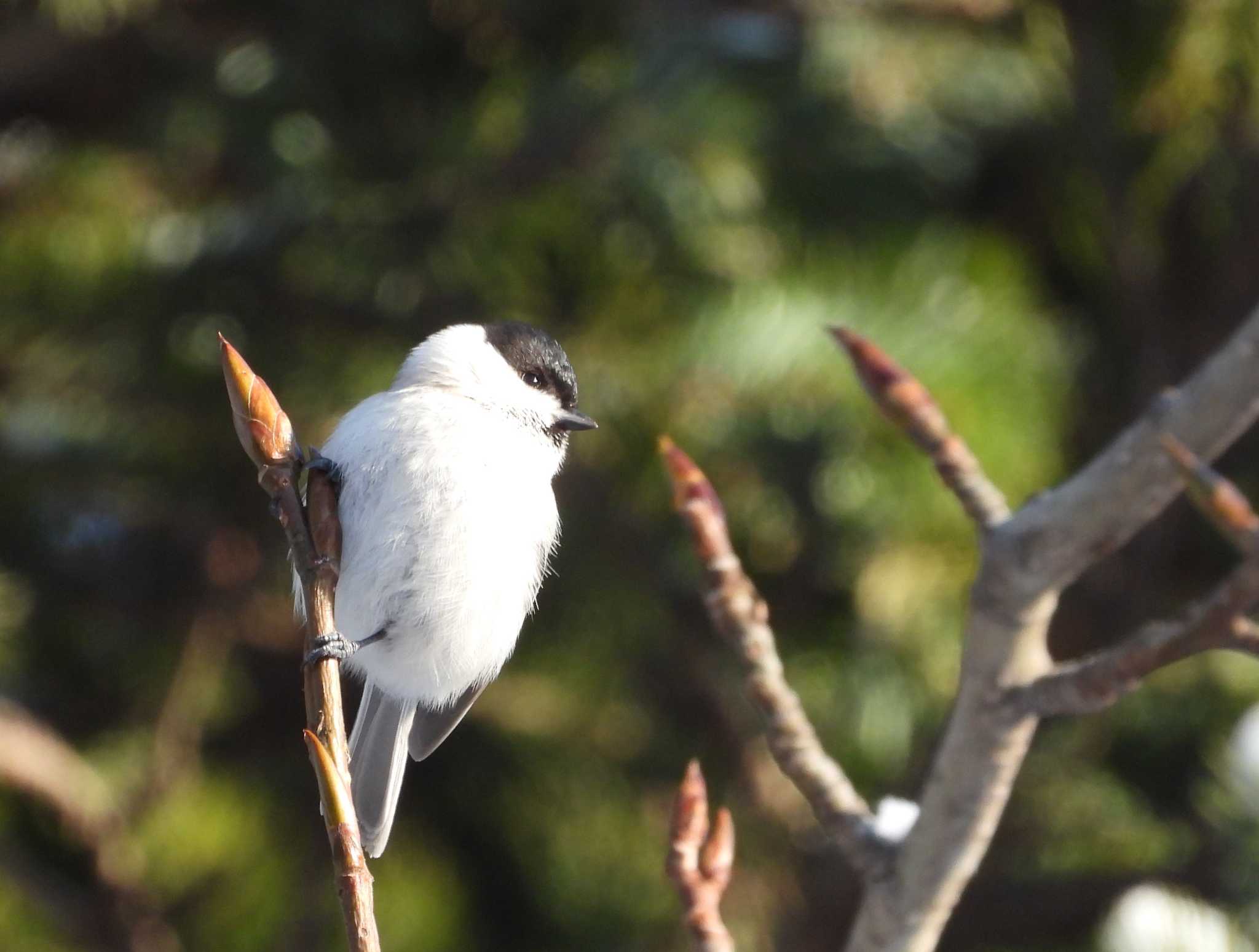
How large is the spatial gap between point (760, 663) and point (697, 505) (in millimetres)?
117

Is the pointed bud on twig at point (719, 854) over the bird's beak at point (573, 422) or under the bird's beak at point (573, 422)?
over

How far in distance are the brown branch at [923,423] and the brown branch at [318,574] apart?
13.5 inches

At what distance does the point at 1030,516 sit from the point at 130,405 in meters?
1.65

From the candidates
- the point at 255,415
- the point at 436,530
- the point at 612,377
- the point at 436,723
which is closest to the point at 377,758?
the point at 436,723

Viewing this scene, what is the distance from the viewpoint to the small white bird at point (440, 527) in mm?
1331

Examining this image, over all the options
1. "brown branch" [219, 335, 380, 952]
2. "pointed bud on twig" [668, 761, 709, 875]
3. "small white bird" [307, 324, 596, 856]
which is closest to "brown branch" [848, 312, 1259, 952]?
"pointed bud on twig" [668, 761, 709, 875]

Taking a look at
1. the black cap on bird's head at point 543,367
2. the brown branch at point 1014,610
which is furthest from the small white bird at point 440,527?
the brown branch at point 1014,610

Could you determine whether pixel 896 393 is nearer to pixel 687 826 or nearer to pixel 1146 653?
pixel 1146 653

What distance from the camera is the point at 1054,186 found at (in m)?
2.39

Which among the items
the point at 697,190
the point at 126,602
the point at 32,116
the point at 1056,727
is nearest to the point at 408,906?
the point at 126,602

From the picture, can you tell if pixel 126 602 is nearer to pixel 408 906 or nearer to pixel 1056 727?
pixel 408 906

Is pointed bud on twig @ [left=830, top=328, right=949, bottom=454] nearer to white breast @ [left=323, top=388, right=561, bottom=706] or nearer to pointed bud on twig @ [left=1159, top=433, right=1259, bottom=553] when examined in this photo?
pointed bud on twig @ [left=1159, top=433, right=1259, bottom=553]

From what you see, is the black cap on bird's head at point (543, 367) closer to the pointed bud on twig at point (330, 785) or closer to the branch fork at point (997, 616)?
the branch fork at point (997, 616)

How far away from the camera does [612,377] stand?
Result: 6.46 feet
